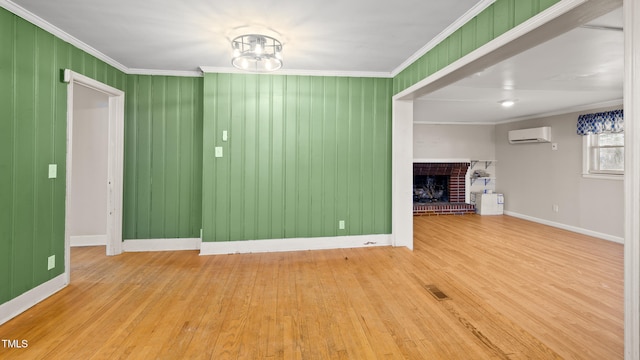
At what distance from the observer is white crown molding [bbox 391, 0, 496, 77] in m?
2.37

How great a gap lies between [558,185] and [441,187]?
98.8 inches

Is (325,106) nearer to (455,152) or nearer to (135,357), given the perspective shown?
(135,357)

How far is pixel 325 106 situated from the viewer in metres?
4.25

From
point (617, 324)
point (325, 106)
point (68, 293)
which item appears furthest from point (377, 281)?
point (68, 293)

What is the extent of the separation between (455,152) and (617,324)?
596 centimetres

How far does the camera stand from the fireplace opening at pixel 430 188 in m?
8.10

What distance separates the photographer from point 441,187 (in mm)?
8133

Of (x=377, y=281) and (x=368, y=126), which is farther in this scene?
(x=368, y=126)

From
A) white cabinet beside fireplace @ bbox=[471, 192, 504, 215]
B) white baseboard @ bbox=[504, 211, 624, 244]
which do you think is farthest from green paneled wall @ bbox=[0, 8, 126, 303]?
white cabinet beside fireplace @ bbox=[471, 192, 504, 215]

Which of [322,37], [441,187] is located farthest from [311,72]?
[441,187]

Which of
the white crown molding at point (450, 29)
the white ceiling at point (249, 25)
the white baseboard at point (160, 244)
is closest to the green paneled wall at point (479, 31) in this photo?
the white crown molding at point (450, 29)

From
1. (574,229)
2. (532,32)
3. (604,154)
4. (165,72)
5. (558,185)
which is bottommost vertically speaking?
(574,229)

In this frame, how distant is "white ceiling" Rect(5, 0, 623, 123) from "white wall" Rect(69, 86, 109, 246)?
1015 millimetres

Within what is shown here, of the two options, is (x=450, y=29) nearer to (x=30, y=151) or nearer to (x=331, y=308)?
(x=331, y=308)
